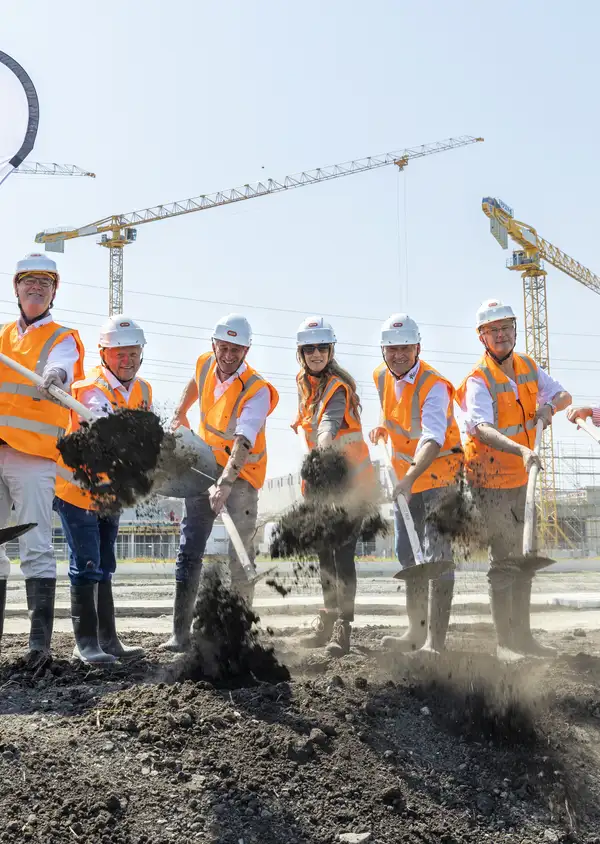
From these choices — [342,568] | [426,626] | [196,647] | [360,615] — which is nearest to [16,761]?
[196,647]

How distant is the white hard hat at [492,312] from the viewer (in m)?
6.39

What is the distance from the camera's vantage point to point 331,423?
6.16 metres

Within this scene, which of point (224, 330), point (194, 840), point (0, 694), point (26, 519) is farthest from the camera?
point (224, 330)

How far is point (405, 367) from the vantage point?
6270mm

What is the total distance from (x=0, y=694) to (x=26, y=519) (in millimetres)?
1167

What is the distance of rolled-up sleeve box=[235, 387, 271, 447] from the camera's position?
5.97m

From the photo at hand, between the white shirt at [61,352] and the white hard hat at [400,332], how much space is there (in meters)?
2.08

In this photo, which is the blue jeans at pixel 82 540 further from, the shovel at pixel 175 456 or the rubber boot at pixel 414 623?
the rubber boot at pixel 414 623

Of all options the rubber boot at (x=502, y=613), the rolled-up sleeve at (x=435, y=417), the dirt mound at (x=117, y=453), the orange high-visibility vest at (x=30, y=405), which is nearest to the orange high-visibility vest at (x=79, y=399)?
the orange high-visibility vest at (x=30, y=405)

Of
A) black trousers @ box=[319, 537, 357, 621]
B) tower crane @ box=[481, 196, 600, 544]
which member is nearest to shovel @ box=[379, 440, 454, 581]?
black trousers @ box=[319, 537, 357, 621]

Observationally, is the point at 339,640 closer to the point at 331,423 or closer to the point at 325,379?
the point at 331,423

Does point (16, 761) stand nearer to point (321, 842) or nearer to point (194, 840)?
point (194, 840)

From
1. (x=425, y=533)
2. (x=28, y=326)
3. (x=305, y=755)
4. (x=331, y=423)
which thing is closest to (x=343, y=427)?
(x=331, y=423)

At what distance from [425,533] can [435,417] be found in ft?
2.56
